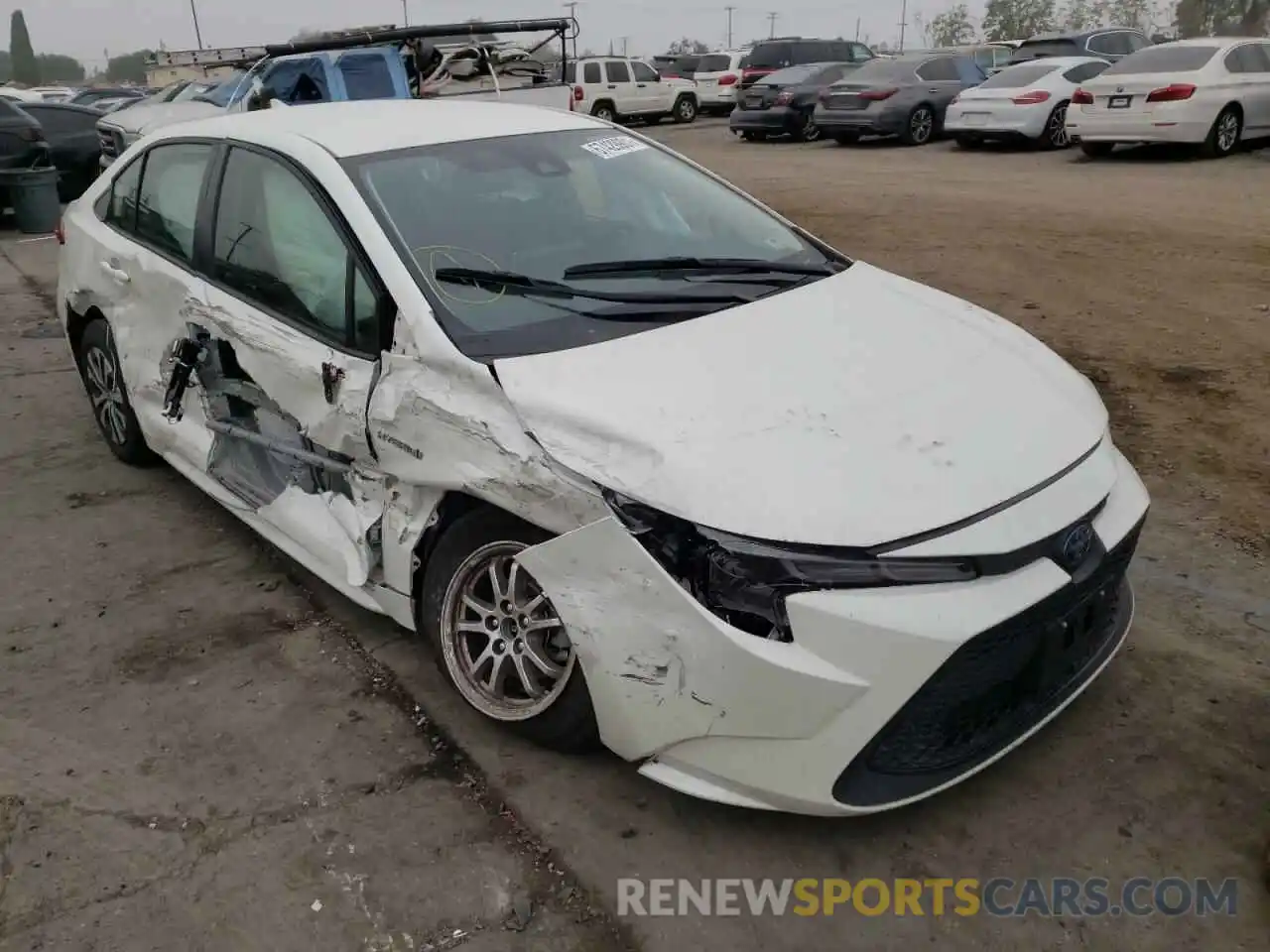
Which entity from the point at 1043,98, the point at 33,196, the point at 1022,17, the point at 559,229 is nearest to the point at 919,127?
the point at 1043,98

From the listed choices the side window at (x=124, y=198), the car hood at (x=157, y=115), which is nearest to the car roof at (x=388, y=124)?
the side window at (x=124, y=198)

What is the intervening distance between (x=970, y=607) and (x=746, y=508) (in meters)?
0.54

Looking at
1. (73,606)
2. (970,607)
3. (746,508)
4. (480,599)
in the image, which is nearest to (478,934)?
(480,599)

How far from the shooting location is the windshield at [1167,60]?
43.7ft

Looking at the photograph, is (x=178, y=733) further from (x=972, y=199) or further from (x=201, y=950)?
(x=972, y=199)

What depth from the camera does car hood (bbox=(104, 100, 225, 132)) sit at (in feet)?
45.6

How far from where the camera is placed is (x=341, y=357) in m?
3.18

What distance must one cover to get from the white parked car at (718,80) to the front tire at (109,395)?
77.3 ft

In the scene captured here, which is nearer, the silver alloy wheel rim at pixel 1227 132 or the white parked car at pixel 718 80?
the silver alloy wheel rim at pixel 1227 132

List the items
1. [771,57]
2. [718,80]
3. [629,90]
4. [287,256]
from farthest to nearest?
[718,80]
[771,57]
[629,90]
[287,256]

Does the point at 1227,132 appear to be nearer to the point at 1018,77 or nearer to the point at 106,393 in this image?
the point at 1018,77

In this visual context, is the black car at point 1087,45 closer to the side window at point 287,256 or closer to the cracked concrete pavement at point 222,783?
the side window at point 287,256

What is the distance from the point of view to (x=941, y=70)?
59.3ft

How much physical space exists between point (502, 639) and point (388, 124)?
1.88 metres
